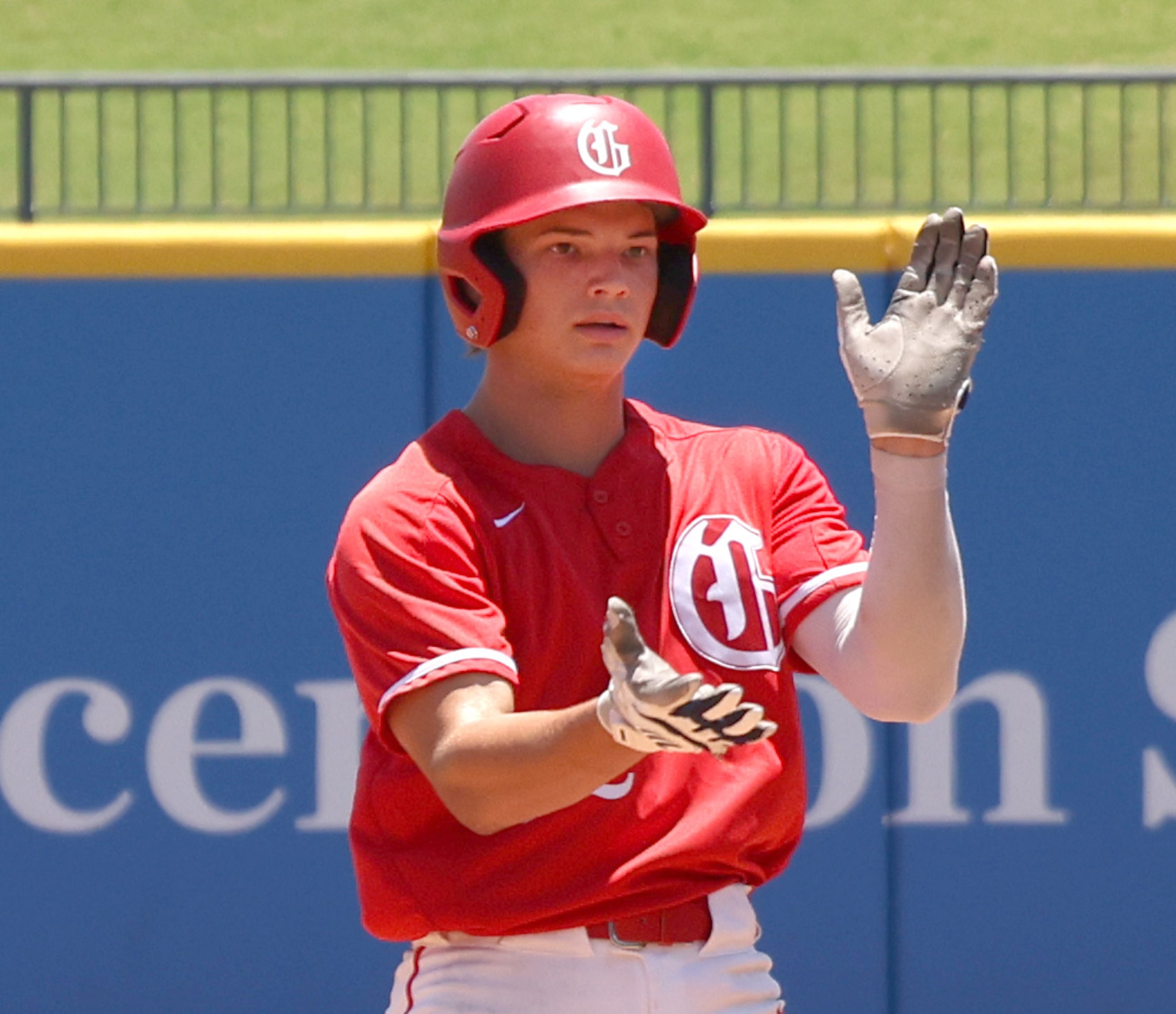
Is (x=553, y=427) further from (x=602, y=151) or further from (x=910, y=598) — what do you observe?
(x=910, y=598)

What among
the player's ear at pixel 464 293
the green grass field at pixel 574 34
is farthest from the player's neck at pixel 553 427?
the green grass field at pixel 574 34

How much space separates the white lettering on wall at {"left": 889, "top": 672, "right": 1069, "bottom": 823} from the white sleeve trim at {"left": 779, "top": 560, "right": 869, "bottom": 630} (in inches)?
98.2

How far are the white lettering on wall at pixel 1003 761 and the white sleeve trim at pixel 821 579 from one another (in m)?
2.49

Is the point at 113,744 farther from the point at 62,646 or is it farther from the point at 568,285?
the point at 568,285

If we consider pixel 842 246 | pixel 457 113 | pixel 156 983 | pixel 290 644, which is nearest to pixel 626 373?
pixel 842 246

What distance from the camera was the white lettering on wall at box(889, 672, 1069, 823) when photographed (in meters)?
4.87

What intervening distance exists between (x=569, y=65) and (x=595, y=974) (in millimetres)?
9475

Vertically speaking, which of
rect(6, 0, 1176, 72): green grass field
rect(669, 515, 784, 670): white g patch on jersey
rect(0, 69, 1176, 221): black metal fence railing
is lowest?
rect(669, 515, 784, 670): white g patch on jersey

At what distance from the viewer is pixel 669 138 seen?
26.6 feet

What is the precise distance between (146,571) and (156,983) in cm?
99

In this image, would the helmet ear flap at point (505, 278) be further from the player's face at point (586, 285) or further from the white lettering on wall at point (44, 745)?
the white lettering on wall at point (44, 745)

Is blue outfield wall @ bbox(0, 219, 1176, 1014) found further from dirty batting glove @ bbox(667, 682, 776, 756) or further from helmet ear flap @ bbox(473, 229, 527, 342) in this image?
dirty batting glove @ bbox(667, 682, 776, 756)

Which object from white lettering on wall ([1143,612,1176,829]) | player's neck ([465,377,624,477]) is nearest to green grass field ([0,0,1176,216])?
white lettering on wall ([1143,612,1176,829])

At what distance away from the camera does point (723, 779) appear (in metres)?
2.38
